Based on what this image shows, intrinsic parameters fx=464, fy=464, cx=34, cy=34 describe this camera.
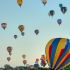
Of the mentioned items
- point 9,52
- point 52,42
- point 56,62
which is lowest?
point 56,62

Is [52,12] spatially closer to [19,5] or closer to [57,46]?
[19,5]

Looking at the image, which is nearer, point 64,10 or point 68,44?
point 68,44

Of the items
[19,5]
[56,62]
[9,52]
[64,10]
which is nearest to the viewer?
[56,62]

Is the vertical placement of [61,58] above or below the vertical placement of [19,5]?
below

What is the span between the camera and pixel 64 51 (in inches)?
1825

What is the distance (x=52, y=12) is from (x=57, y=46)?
20.2 metres

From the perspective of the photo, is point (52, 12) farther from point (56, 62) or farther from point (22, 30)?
point (56, 62)

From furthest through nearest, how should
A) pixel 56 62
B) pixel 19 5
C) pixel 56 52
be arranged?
pixel 19 5, pixel 56 52, pixel 56 62

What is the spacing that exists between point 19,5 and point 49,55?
1554 cm

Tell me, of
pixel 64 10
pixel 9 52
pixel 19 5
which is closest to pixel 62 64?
pixel 19 5

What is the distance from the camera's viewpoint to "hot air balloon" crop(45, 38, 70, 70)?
4416 cm

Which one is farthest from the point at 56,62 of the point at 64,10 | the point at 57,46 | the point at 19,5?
the point at 64,10

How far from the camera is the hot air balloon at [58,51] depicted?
145 feet

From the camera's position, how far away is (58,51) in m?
45.8
